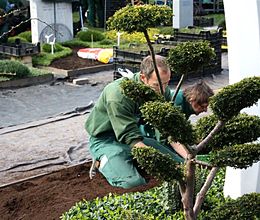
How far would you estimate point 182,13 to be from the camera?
17188mm

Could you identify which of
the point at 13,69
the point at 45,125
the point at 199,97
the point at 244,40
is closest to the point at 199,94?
the point at 199,97

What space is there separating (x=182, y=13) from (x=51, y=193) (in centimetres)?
1188

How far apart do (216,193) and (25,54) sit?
376 inches

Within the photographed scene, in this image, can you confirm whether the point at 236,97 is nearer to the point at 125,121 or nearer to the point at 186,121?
the point at 186,121

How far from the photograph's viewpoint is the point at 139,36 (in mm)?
17641

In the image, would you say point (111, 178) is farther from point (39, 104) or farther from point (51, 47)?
point (51, 47)

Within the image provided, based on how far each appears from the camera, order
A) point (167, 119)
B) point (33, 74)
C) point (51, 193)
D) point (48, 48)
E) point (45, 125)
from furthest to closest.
A: point (48, 48)
point (33, 74)
point (45, 125)
point (51, 193)
point (167, 119)

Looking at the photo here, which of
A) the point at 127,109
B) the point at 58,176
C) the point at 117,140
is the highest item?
the point at 127,109

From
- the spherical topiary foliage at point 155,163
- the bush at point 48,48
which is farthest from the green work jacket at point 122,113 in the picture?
the bush at point 48,48

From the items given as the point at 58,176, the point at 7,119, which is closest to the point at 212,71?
the point at 7,119

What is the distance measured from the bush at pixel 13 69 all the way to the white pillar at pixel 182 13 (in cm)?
587

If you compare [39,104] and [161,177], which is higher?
[161,177]

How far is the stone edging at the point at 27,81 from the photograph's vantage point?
12.2m

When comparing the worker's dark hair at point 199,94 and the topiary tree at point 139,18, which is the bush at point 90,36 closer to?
the worker's dark hair at point 199,94
